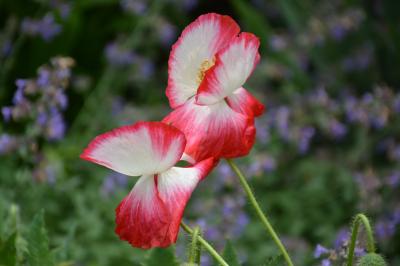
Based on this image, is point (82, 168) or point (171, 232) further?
point (82, 168)

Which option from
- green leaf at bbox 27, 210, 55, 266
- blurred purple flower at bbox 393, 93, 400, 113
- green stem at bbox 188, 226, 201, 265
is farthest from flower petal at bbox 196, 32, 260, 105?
blurred purple flower at bbox 393, 93, 400, 113

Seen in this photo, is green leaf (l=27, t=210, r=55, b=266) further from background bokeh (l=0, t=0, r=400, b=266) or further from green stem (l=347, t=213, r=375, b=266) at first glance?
background bokeh (l=0, t=0, r=400, b=266)

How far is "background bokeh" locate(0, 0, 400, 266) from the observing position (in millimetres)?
2285

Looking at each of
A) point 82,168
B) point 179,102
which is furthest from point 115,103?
point 179,102

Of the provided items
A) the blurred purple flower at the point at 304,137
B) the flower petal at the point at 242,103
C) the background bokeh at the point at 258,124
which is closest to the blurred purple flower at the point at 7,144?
the background bokeh at the point at 258,124

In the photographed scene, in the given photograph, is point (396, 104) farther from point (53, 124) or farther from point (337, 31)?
point (53, 124)

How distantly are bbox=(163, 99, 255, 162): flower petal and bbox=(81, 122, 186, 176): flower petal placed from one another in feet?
0.19

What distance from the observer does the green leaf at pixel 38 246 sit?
1012 millimetres

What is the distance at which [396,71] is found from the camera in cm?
296

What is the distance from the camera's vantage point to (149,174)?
0.89 meters

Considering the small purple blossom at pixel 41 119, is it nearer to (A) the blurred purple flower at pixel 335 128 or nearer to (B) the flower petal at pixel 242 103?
(A) the blurred purple flower at pixel 335 128

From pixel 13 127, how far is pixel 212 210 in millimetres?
831

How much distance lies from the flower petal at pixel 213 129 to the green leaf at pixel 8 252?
259mm

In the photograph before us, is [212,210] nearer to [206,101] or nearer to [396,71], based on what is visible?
[396,71]
